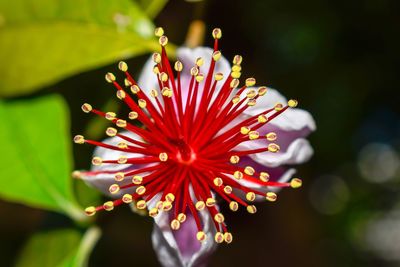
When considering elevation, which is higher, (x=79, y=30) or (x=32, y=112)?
(x=79, y=30)

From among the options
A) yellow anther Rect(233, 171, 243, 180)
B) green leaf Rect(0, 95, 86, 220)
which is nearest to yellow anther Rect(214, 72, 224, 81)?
yellow anther Rect(233, 171, 243, 180)

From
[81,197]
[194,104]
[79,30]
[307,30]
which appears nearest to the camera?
[194,104]

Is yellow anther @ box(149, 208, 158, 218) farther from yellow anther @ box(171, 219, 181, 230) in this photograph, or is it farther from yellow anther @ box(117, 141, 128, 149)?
yellow anther @ box(117, 141, 128, 149)

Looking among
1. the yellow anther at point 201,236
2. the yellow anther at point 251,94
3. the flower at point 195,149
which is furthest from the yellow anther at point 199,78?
the yellow anther at point 201,236

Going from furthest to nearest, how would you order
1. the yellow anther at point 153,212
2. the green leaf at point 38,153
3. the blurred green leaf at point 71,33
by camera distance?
the green leaf at point 38,153 → the blurred green leaf at point 71,33 → the yellow anther at point 153,212

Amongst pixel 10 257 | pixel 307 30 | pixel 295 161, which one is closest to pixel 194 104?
pixel 295 161

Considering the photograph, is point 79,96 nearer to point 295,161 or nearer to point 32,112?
point 32,112

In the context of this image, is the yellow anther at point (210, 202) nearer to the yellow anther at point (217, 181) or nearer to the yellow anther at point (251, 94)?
the yellow anther at point (217, 181)
